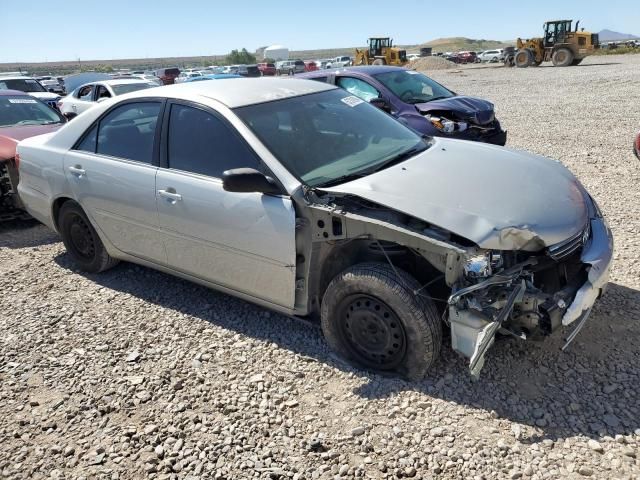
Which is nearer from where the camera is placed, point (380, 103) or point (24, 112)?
point (24, 112)

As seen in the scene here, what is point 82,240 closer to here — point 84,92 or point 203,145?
point 203,145

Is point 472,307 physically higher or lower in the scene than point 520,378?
higher

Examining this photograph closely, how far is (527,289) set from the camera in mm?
2854

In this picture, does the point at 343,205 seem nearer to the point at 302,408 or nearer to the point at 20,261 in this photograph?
the point at 302,408

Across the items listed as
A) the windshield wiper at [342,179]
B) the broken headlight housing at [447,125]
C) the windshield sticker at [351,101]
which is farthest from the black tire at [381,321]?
the broken headlight housing at [447,125]

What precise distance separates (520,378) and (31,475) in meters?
2.72

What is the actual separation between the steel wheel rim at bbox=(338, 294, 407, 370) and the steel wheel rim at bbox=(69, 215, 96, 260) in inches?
107

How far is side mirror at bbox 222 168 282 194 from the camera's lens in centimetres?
320

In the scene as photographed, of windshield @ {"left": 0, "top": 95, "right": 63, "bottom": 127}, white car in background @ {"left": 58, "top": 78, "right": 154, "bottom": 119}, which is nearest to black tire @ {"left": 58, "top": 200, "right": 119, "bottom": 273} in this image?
windshield @ {"left": 0, "top": 95, "right": 63, "bottom": 127}

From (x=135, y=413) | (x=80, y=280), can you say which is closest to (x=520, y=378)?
(x=135, y=413)

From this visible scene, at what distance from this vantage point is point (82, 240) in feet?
16.3

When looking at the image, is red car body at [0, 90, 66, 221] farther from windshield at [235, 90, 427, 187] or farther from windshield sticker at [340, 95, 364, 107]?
windshield sticker at [340, 95, 364, 107]

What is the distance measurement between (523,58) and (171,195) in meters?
34.2

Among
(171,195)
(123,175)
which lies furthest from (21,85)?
(171,195)
